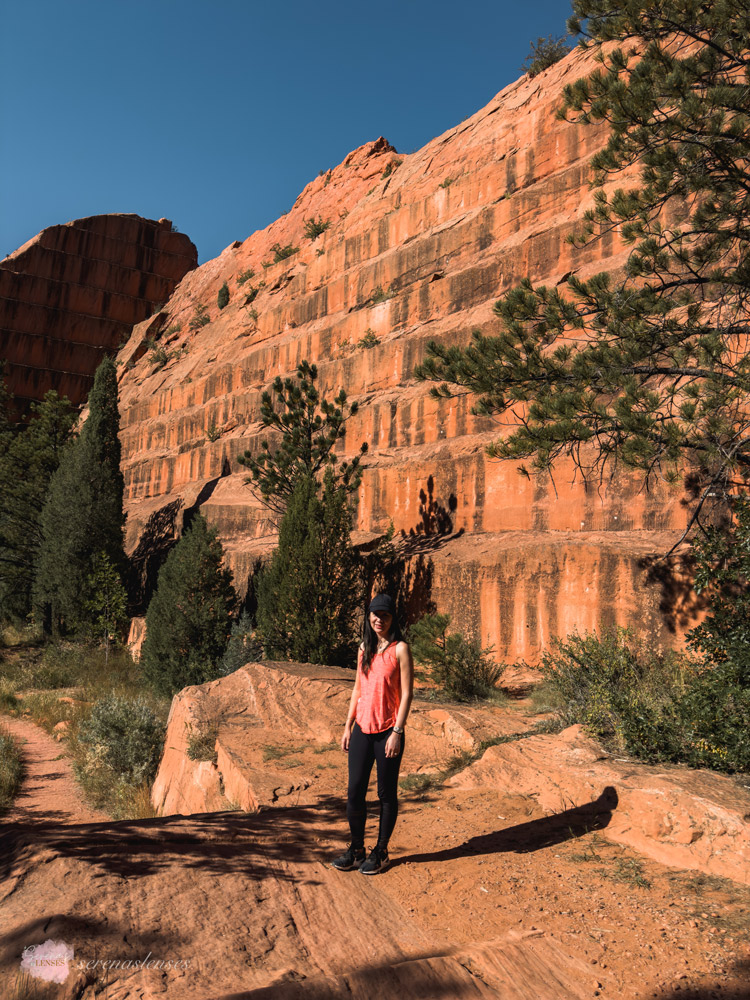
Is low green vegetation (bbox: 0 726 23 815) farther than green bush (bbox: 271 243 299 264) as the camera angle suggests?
No

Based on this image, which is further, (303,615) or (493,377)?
(303,615)

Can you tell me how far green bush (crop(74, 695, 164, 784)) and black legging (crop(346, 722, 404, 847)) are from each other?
6.19 metres

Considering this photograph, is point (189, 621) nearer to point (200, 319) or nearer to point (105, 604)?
point (105, 604)

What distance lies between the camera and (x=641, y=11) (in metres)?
6.96

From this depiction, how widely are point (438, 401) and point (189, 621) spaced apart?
25.0 feet

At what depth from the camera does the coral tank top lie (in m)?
3.98

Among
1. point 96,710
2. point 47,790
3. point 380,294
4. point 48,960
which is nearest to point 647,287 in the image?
point 48,960

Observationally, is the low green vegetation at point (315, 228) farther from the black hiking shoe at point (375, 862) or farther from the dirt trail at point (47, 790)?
the black hiking shoe at point (375, 862)

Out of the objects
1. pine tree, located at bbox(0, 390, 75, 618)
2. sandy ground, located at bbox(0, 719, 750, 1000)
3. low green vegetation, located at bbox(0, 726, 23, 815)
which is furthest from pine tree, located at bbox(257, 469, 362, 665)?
pine tree, located at bbox(0, 390, 75, 618)

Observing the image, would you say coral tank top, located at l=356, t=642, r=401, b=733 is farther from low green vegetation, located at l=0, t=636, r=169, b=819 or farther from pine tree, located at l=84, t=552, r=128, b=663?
pine tree, located at l=84, t=552, r=128, b=663

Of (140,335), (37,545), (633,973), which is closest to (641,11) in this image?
(633,973)

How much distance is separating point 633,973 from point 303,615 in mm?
9169

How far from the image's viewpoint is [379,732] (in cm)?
397

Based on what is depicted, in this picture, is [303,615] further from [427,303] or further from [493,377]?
[427,303]
